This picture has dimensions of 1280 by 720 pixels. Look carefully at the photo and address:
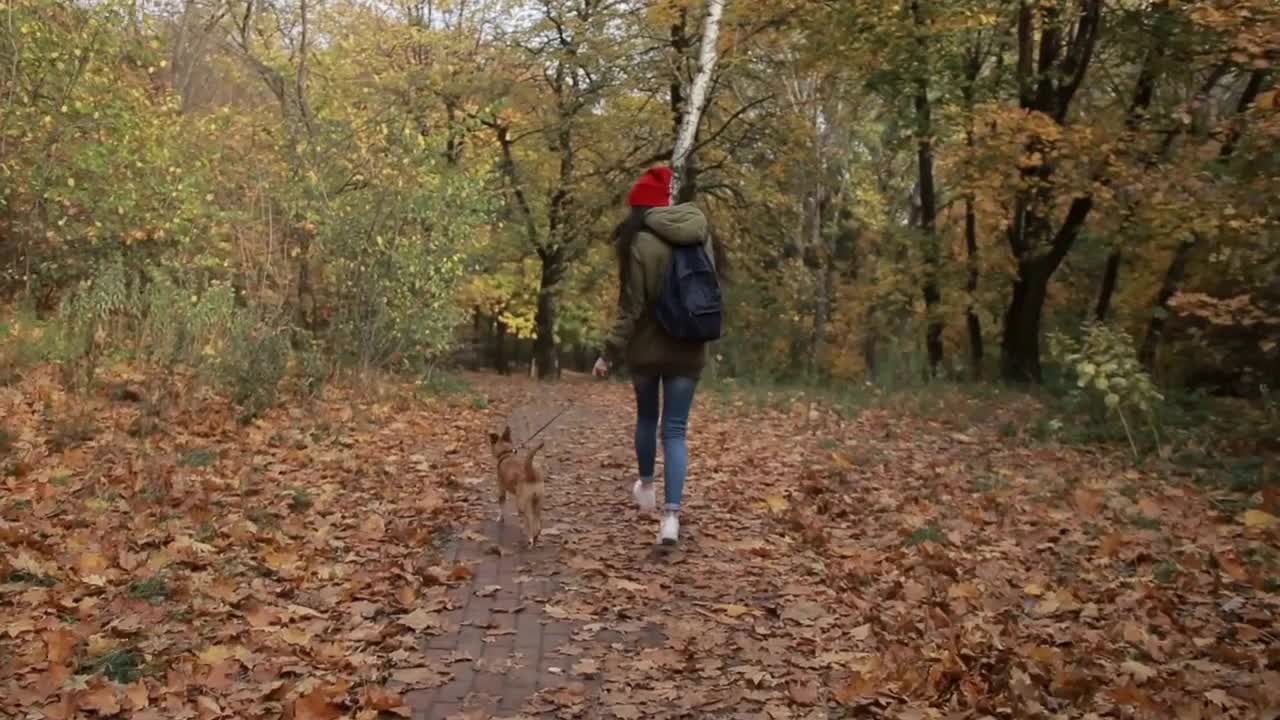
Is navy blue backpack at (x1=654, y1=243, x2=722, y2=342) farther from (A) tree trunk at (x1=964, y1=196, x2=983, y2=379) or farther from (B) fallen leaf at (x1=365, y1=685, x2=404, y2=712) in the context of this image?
(A) tree trunk at (x1=964, y1=196, x2=983, y2=379)

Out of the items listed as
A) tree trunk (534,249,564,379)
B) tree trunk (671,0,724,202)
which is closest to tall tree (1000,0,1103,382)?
tree trunk (671,0,724,202)

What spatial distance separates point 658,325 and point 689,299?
28 cm

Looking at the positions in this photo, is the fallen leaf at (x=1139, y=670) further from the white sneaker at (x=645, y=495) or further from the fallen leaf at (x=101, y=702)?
the fallen leaf at (x=101, y=702)

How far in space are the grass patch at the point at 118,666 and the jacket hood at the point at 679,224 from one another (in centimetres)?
327

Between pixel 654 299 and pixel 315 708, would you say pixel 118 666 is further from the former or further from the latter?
pixel 654 299

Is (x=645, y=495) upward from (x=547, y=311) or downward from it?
downward

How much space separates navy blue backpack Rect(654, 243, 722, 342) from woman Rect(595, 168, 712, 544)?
0.06 metres

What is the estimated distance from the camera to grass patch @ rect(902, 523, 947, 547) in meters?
6.41

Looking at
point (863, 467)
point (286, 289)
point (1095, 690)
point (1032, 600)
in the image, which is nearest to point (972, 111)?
point (863, 467)

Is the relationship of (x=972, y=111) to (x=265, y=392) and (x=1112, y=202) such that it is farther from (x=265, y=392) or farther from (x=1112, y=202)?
(x=265, y=392)

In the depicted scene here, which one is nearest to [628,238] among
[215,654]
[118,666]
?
[215,654]

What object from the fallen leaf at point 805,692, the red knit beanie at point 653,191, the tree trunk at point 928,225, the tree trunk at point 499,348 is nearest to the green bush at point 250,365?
the red knit beanie at point 653,191

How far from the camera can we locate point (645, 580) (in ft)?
18.5

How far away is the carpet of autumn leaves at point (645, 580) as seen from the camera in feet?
13.5
